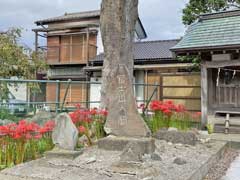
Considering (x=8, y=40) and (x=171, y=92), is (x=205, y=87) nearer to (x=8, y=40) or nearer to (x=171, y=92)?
(x=171, y=92)

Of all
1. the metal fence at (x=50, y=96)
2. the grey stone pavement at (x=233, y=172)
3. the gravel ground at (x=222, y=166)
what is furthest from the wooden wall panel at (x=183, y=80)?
the grey stone pavement at (x=233, y=172)

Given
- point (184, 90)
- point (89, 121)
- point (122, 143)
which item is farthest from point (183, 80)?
point (122, 143)

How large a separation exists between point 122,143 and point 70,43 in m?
16.3

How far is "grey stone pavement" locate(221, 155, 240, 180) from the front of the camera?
16.3 ft

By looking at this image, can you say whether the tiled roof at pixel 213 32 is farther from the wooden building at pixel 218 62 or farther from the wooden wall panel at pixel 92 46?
the wooden wall panel at pixel 92 46

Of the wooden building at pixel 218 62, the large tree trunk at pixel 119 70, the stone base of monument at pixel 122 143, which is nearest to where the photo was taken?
the stone base of monument at pixel 122 143

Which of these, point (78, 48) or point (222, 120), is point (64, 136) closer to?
point (222, 120)

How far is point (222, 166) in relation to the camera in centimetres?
563

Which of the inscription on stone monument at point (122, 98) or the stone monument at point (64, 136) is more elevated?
the inscription on stone monument at point (122, 98)

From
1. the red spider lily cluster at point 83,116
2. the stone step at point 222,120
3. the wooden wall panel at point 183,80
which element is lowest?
the stone step at point 222,120

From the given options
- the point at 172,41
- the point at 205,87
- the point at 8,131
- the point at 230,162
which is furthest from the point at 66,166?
the point at 172,41

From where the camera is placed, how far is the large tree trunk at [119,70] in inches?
226

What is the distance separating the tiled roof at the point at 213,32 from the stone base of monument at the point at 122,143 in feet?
15.4

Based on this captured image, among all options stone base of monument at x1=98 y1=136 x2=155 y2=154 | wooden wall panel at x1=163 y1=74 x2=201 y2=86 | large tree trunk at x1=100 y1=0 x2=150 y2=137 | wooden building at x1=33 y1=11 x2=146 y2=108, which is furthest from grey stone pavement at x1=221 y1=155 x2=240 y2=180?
wooden building at x1=33 y1=11 x2=146 y2=108
